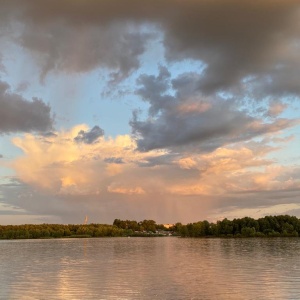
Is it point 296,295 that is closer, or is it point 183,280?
point 296,295

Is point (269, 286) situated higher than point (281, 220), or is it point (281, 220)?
point (281, 220)

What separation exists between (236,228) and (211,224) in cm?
1649

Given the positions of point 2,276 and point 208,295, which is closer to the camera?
point 208,295

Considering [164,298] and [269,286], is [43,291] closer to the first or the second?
[164,298]

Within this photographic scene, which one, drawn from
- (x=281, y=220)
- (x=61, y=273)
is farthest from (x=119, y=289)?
(x=281, y=220)

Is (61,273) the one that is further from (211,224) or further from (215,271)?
(211,224)

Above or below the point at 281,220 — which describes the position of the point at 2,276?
below

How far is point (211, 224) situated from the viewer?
197 meters

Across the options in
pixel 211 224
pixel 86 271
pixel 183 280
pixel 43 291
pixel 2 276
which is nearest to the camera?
pixel 43 291

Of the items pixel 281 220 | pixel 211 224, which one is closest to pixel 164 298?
pixel 281 220

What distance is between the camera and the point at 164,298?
30219 mm

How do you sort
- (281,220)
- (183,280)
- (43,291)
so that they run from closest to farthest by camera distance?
(43,291) → (183,280) → (281,220)

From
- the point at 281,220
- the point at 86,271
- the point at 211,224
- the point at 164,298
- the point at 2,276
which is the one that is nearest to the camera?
the point at 164,298

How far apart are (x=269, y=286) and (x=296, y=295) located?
15.5 feet
